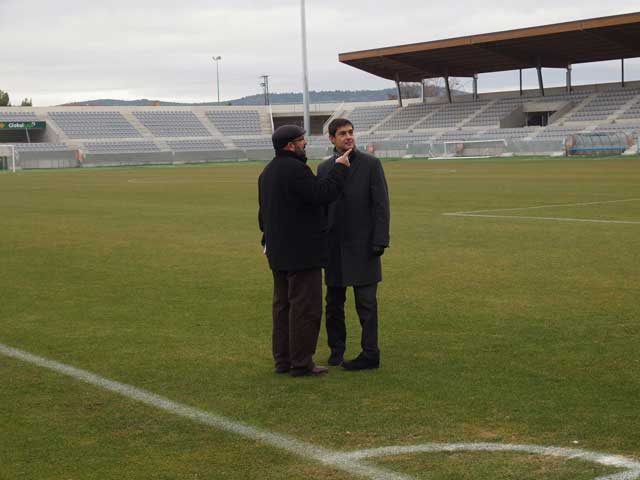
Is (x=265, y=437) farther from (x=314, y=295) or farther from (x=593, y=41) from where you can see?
(x=593, y=41)

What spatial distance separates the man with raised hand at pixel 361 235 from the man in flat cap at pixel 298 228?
0.47 feet

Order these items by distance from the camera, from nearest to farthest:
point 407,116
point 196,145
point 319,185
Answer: point 319,185 < point 407,116 < point 196,145

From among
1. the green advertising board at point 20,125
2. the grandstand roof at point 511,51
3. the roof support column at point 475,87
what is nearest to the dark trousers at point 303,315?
the grandstand roof at point 511,51

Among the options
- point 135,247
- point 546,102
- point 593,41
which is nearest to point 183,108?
point 546,102

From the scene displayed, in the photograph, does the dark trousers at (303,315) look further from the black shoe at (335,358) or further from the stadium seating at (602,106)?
the stadium seating at (602,106)

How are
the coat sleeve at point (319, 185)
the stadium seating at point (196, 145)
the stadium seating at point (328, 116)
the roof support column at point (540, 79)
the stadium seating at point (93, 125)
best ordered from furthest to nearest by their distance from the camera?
the stadium seating at point (196, 145), the stadium seating at point (93, 125), the roof support column at point (540, 79), the stadium seating at point (328, 116), the coat sleeve at point (319, 185)

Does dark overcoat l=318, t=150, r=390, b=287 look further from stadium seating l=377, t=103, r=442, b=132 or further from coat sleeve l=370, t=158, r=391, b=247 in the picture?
stadium seating l=377, t=103, r=442, b=132

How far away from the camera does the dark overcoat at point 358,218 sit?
7348mm

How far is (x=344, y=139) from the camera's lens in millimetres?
7180

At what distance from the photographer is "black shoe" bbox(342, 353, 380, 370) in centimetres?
741

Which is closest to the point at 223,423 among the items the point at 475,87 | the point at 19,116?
the point at 475,87

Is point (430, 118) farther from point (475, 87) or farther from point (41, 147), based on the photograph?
point (41, 147)

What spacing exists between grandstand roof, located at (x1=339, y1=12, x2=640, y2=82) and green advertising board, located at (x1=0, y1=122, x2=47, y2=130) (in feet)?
97.3

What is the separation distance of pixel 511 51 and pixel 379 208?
6860cm
